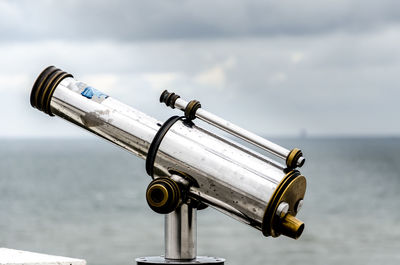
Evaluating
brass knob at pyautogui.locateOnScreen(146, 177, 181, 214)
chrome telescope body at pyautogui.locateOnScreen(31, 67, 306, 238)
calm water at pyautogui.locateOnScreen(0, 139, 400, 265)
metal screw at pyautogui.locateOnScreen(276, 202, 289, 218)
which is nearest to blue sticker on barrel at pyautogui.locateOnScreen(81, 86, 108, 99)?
chrome telescope body at pyautogui.locateOnScreen(31, 67, 306, 238)

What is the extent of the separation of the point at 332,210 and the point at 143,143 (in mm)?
45010

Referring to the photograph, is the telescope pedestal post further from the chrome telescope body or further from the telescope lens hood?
the telescope lens hood

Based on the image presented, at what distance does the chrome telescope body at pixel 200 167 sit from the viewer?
2959 millimetres

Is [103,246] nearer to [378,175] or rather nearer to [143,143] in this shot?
[143,143]

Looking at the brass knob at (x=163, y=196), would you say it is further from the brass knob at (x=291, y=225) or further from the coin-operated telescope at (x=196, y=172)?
the brass knob at (x=291, y=225)

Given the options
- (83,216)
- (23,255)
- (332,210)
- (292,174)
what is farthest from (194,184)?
(332,210)

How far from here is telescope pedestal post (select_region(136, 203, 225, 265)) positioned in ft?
9.70

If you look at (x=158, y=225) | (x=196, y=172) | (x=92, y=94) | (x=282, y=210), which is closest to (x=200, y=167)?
(x=196, y=172)

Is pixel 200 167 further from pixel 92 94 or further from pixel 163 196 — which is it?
pixel 92 94

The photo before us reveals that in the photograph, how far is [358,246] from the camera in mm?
33844

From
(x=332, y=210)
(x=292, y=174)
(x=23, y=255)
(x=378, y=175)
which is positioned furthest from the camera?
(x=378, y=175)

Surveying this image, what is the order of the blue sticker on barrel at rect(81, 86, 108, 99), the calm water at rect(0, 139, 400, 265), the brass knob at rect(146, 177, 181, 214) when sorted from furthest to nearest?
the calm water at rect(0, 139, 400, 265)
the blue sticker on barrel at rect(81, 86, 108, 99)
the brass knob at rect(146, 177, 181, 214)

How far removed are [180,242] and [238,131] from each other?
1.55ft

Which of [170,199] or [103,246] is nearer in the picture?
[170,199]
